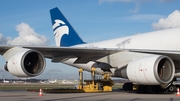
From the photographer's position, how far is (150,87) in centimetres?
1797

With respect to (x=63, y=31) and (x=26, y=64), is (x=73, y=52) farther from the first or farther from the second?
(x=63, y=31)

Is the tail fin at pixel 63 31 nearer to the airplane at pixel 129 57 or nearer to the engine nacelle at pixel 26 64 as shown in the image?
the airplane at pixel 129 57

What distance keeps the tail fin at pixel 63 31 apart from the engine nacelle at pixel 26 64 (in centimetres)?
956

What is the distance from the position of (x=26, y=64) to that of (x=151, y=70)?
5832mm

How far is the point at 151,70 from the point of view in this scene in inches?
540

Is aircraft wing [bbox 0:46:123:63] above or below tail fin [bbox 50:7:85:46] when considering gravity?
below

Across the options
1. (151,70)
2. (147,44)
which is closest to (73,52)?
(147,44)

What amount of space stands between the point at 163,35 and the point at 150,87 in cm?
315

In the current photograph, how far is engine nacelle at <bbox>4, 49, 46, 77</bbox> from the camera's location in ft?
46.9

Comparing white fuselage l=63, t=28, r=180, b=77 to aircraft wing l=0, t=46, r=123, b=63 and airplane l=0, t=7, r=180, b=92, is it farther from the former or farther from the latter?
aircraft wing l=0, t=46, r=123, b=63

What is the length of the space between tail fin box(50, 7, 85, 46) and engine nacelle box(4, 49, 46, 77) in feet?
31.4

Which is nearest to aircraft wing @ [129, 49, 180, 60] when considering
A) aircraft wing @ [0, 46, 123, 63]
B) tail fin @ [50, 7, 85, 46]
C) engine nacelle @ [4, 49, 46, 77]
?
aircraft wing @ [0, 46, 123, 63]

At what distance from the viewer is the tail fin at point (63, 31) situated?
24.8 meters

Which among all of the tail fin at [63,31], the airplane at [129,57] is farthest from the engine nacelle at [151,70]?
the tail fin at [63,31]
